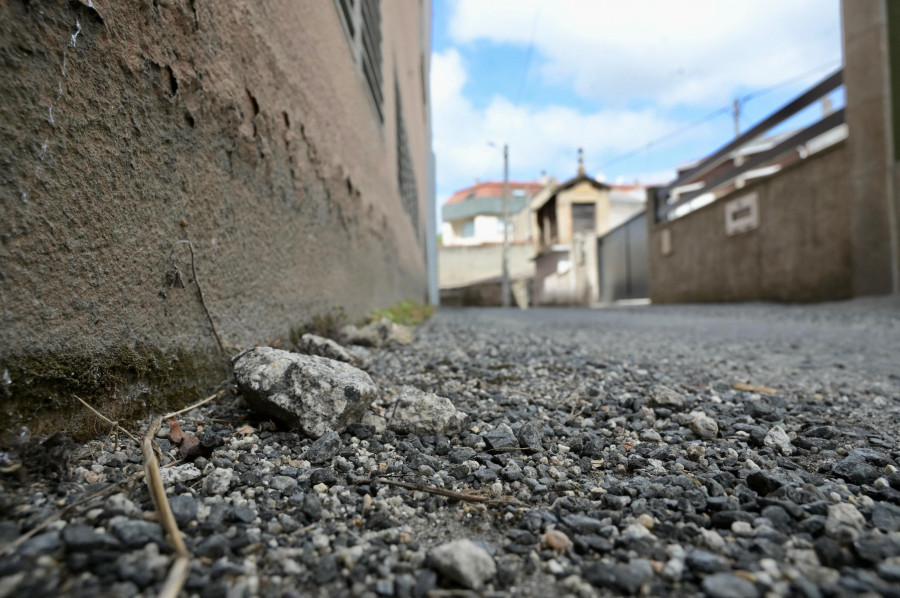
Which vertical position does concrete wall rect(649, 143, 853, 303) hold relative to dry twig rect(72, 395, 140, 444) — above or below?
above

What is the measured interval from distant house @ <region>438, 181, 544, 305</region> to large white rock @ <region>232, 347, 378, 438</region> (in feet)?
64.2

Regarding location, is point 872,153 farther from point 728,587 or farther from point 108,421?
point 108,421

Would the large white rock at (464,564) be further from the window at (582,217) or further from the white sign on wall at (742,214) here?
the window at (582,217)

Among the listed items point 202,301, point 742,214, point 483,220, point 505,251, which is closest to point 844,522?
point 202,301

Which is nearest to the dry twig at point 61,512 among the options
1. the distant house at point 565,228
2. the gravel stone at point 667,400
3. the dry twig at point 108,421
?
the dry twig at point 108,421

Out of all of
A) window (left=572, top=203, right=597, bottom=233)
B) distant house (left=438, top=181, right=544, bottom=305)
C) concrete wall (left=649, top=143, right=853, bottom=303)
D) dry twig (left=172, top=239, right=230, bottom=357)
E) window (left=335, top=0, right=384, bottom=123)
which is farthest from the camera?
distant house (left=438, top=181, right=544, bottom=305)

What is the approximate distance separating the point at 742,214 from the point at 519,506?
27.5ft

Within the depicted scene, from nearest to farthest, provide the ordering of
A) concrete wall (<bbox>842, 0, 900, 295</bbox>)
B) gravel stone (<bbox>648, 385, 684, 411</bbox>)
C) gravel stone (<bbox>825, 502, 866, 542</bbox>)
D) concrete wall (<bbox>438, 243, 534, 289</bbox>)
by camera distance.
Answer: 1. gravel stone (<bbox>825, 502, 866, 542</bbox>)
2. gravel stone (<bbox>648, 385, 684, 411</bbox>)
3. concrete wall (<bbox>842, 0, 900, 295</bbox>)
4. concrete wall (<bbox>438, 243, 534, 289</bbox>)

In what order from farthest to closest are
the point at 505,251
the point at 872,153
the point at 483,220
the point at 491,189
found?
the point at 491,189
the point at 483,220
the point at 505,251
the point at 872,153

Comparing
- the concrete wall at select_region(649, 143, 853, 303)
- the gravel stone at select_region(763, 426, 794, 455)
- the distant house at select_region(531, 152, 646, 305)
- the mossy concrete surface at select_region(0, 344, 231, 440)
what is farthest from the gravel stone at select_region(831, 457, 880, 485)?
the distant house at select_region(531, 152, 646, 305)

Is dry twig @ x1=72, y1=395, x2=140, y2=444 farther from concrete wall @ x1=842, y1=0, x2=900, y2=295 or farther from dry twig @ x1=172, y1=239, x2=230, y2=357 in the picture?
concrete wall @ x1=842, y1=0, x2=900, y2=295

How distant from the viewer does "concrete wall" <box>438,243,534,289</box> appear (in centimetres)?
2564

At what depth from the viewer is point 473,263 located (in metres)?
25.7

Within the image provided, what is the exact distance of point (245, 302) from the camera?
5.11 ft
